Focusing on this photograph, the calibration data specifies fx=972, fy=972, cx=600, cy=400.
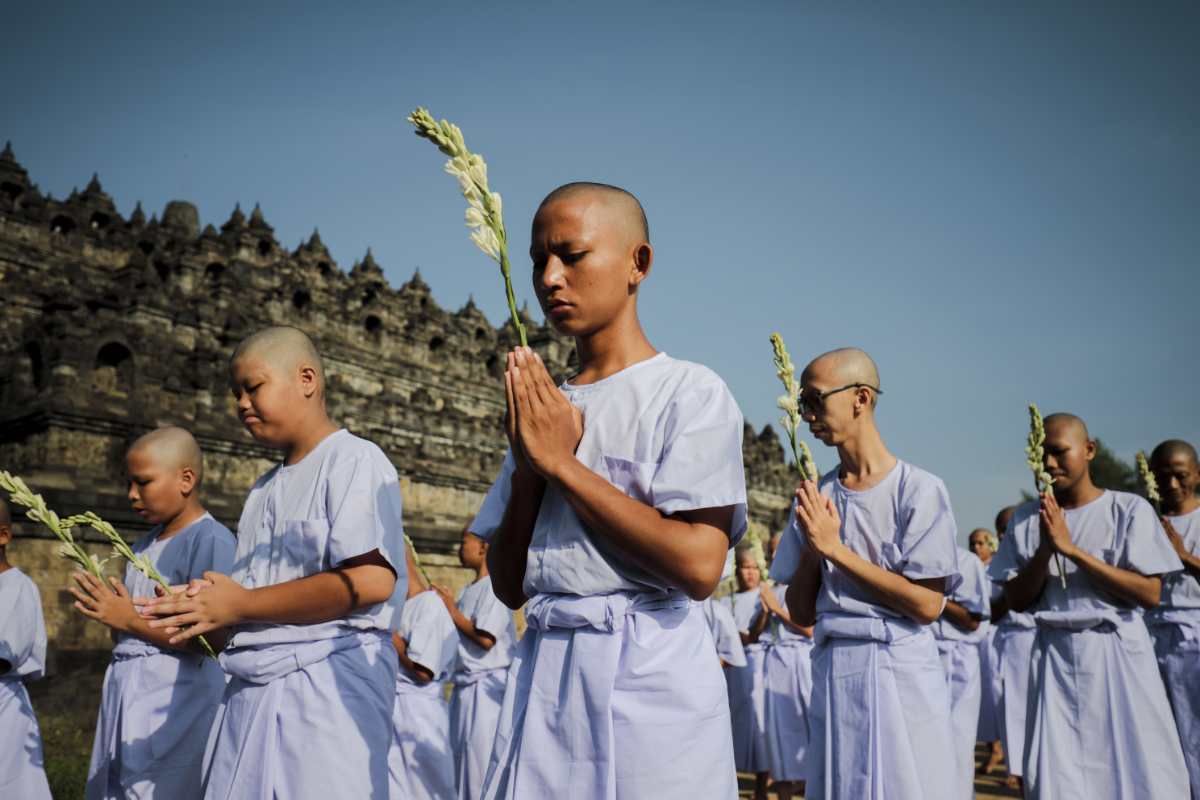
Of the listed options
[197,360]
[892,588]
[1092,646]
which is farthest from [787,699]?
[197,360]

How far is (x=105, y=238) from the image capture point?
32188 millimetres

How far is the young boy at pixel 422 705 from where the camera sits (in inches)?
263

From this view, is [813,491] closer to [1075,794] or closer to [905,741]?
[905,741]

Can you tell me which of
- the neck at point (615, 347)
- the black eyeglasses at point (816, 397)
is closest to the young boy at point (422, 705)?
the black eyeglasses at point (816, 397)

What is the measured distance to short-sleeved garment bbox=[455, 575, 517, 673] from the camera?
7492mm

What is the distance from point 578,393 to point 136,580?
127 inches

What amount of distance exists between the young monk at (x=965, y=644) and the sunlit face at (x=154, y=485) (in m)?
4.25

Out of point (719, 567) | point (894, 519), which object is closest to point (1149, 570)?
point (894, 519)

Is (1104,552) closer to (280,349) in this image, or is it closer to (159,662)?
(280,349)

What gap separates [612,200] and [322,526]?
1597 millimetres

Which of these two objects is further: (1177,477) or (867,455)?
(1177,477)

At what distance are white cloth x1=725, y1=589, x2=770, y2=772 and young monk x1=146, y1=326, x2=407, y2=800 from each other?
6915 millimetres

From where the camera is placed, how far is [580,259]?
7.92 ft

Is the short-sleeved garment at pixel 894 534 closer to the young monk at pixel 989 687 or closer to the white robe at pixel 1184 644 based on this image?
the white robe at pixel 1184 644
